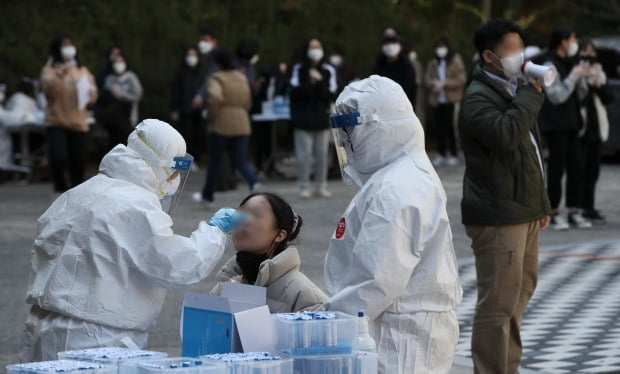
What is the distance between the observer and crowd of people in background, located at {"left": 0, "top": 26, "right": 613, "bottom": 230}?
13.9 meters

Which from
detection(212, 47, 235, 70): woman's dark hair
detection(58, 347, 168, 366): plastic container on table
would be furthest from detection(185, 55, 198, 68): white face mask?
detection(58, 347, 168, 366): plastic container on table

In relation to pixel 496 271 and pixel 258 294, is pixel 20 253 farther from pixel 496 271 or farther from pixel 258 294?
pixel 258 294

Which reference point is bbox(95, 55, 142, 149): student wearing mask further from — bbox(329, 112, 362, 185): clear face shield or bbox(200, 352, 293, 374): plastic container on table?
bbox(200, 352, 293, 374): plastic container on table

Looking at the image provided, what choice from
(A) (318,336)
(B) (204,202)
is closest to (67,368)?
→ (A) (318,336)

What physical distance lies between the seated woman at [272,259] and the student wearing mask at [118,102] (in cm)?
1401

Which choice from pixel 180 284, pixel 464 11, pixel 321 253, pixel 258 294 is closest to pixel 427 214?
pixel 258 294

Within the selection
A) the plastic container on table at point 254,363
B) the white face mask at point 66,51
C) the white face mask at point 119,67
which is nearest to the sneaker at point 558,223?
the white face mask at point 66,51

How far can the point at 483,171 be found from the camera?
7145 mm

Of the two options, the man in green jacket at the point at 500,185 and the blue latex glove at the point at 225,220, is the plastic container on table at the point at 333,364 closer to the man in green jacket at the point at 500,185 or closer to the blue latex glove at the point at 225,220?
the blue latex glove at the point at 225,220

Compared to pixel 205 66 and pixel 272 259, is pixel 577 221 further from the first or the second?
pixel 272 259

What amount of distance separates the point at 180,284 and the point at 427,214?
3.55 ft

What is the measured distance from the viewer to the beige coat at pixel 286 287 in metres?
5.76

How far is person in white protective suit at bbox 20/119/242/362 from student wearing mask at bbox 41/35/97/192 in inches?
458

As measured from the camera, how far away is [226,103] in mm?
16188
